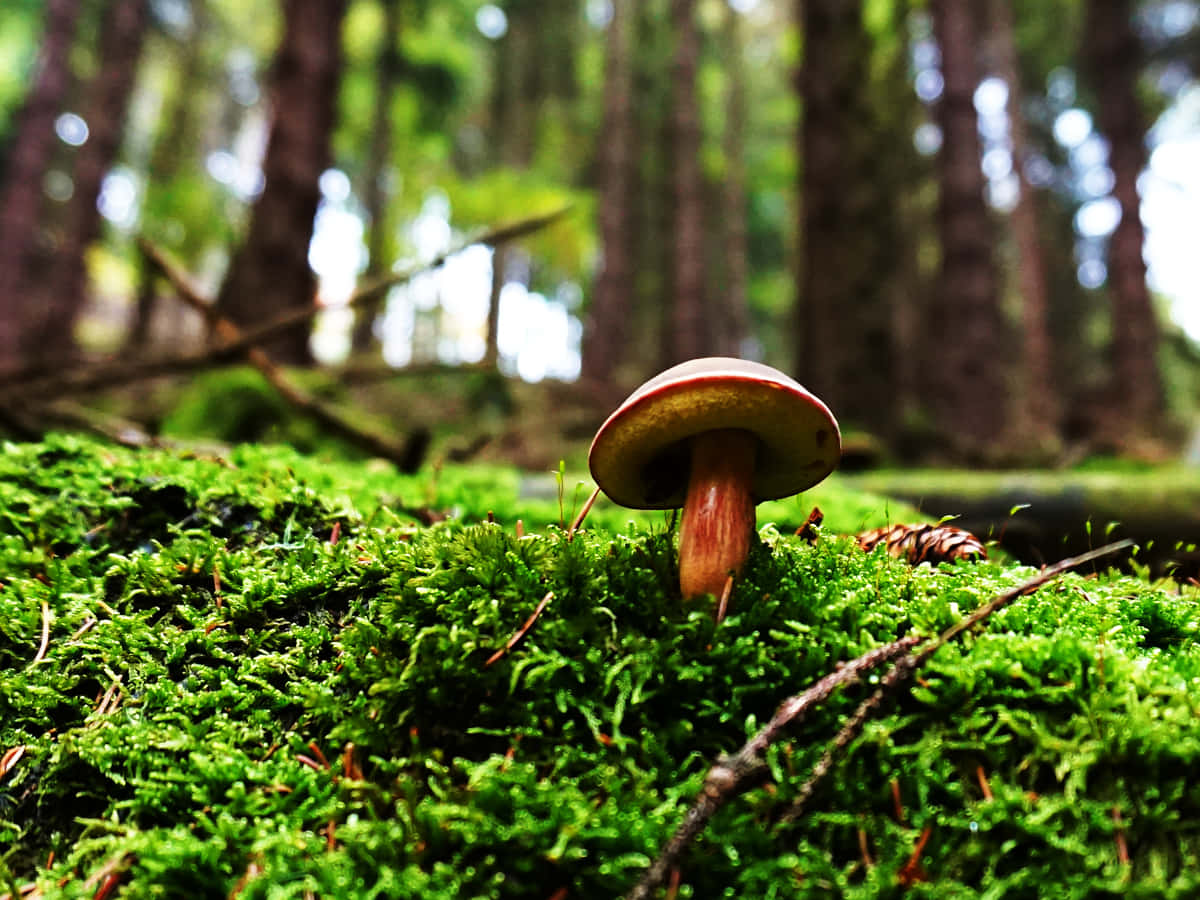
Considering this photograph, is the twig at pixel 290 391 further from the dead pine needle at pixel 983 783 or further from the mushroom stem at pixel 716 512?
the dead pine needle at pixel 983 783

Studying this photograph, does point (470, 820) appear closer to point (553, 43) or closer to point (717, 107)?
point (553, 43)

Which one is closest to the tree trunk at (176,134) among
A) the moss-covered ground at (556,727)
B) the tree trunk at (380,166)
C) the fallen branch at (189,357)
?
the tree trunk at (380,166)

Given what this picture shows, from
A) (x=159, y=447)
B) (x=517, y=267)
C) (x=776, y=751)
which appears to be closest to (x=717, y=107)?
(x=517, y=267)

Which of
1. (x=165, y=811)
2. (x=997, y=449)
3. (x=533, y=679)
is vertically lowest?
(x=165, y=811)

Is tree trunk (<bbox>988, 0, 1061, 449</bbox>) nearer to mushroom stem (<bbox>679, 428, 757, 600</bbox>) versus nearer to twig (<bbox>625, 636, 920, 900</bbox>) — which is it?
mushroom stem (<bbox>679, 428, 757, 600</bbox>)

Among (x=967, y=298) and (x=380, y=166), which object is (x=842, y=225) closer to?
(x=967, y=298)
